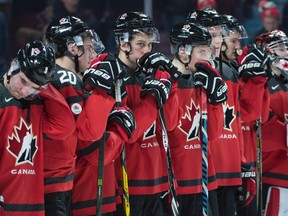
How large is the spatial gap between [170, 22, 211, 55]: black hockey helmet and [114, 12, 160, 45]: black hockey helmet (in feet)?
0.58

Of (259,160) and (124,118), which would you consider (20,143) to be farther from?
(259,160)

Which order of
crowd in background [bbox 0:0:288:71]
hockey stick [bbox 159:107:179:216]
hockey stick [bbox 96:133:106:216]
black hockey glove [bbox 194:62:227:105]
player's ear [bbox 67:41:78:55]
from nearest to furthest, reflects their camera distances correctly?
hockey stick [bbox 96:133:106:216] → player's ear [bbox 67:41:78:55] → hockey stick [bbox 159:107:179:216] → black hockey glove [bbox 194:62:227:105] → crowd in background [bbox 0:0:288:71]

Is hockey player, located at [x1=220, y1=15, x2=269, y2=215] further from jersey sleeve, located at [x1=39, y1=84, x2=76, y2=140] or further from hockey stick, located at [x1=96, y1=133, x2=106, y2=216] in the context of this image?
jersey sleeve, located at [x1=39, y1=84, x2=76, y2=140]

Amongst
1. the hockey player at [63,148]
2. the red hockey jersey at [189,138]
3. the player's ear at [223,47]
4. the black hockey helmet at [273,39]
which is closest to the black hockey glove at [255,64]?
the player's ear at [223,47]

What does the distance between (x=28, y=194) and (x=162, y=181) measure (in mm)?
1050

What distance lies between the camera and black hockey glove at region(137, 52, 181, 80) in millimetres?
4734

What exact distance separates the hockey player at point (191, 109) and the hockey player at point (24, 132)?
106 centimetres

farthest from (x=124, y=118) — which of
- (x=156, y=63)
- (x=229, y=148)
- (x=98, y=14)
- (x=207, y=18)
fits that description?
(x=98, y=14)

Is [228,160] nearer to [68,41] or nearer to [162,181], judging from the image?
[162,181]

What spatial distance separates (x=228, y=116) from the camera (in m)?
5.40

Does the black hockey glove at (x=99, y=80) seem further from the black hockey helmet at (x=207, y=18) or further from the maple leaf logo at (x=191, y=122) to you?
the black hockey helmet at (x=207, y=18)

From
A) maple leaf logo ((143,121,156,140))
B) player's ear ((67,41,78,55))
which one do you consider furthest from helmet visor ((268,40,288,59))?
player's ear ((67,41,78,55))

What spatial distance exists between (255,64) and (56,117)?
1.55 meters

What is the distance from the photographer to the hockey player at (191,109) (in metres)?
5.05
